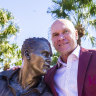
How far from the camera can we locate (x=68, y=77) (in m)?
3.19

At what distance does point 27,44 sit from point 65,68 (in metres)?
0.85

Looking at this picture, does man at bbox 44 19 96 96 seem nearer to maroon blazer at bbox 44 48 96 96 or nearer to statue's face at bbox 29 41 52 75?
maroon blazer at bbox 44 48 96 96

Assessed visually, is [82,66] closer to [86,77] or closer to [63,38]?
[86,77]

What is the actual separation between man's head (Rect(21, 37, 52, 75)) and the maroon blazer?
369 millimetres

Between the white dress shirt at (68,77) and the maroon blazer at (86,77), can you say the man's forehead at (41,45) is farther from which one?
the white dress shirt at (68,77)

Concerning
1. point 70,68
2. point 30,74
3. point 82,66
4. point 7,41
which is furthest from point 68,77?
point 7,41

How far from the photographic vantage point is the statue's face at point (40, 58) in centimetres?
262

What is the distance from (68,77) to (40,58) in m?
0.70

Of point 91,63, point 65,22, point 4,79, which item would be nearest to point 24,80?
point 4,79

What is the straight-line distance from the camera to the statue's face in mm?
2617

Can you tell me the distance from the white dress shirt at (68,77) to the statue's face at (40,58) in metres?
0.58

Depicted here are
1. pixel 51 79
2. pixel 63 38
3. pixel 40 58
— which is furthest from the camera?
pixel 63 38

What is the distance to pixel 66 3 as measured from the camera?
12320 mm

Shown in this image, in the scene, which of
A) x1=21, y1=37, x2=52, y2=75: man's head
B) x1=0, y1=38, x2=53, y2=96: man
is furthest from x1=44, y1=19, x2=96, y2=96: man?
x1=21, y1=37, x2=52, y2=75: man's head
